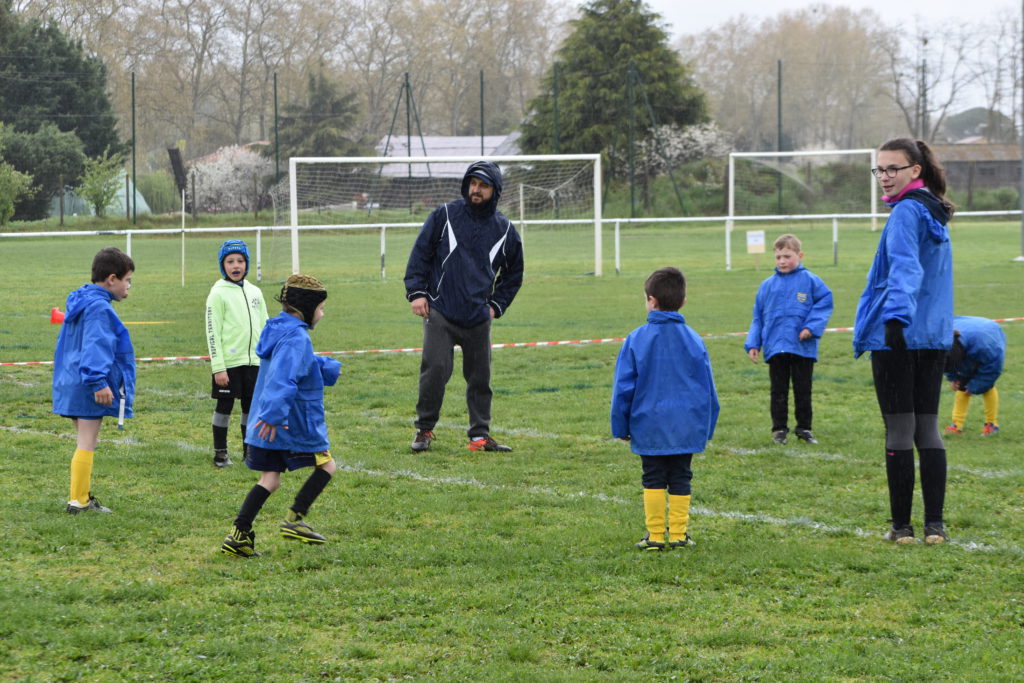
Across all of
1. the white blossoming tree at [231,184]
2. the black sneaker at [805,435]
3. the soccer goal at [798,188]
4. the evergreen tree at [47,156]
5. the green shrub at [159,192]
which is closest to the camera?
the black sneaker at [805,435]

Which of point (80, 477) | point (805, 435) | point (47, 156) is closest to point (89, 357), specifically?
point (80, 477)

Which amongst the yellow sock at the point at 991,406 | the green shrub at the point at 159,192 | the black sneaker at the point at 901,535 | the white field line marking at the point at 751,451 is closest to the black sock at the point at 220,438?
the white field line marking at the point at 751,451

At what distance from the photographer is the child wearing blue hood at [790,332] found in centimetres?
805

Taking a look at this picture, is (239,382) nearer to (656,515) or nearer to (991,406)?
(656,515)

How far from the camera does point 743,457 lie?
758cm

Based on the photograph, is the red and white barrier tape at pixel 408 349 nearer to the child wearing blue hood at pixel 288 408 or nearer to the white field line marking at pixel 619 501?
the white field line marking at pixel 619 501

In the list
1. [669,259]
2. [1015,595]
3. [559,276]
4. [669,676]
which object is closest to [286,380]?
[669,676]

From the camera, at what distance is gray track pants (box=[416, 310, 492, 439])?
7.96 metres

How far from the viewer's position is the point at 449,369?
8.05 metres

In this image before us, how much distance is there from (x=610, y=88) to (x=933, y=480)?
4078 centimetres

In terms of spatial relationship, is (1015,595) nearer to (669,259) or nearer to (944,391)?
(944,391)

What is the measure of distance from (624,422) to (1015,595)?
5.73 ft

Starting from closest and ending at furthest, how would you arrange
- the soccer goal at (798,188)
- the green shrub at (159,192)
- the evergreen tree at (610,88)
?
the green shrub at (159,192) < the soccer goal at (798,188) < the evergreen tree at (610,88)

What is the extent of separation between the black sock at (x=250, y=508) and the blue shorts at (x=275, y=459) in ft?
0.32
